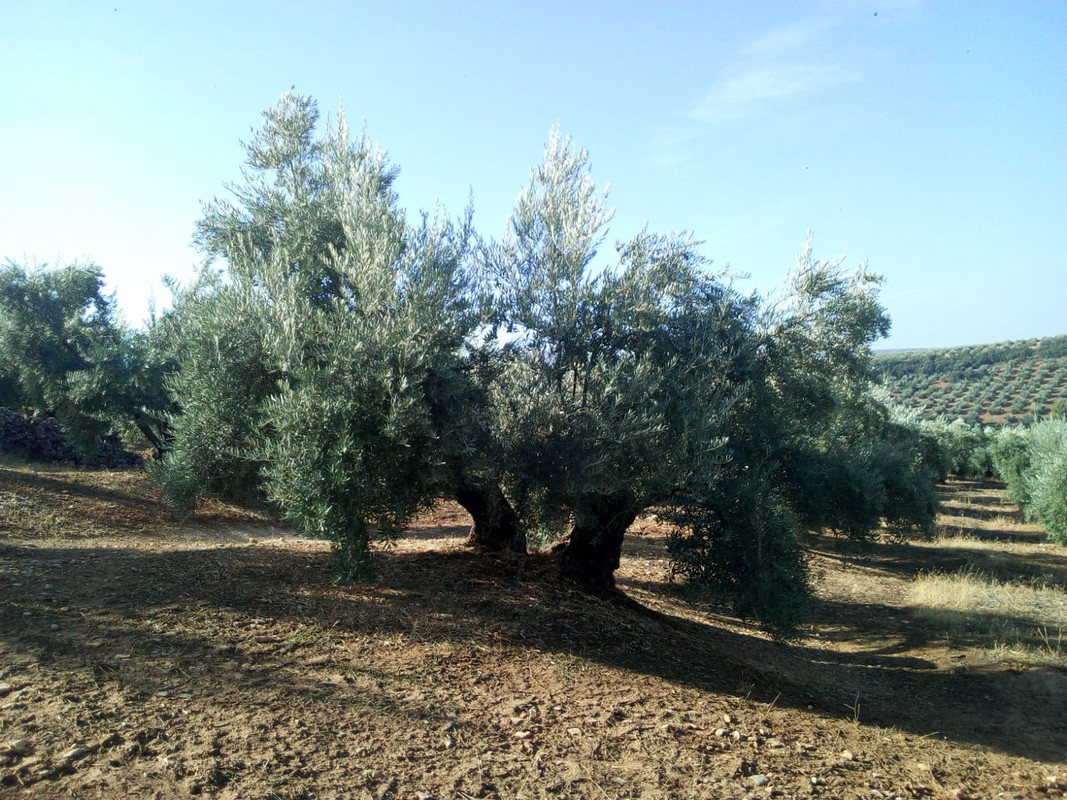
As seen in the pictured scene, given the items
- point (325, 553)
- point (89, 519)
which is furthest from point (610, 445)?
point (89, 519)

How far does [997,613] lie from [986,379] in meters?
61.8

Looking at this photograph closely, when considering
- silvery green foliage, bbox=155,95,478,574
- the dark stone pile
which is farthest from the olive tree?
the dark stone pile

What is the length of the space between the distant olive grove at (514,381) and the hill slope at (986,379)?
46377 mm

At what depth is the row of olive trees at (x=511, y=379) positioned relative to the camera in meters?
6.10

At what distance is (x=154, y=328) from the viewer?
57.3ft

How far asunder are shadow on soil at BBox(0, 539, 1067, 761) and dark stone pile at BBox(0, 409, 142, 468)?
12.2 m

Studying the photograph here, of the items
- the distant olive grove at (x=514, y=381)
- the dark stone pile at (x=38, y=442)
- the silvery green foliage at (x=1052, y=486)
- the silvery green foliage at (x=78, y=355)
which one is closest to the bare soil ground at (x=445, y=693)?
the distant olive grove at (x=514, y=381)

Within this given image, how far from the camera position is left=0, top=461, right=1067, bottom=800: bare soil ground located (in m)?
4.41

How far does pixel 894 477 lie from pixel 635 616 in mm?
4634

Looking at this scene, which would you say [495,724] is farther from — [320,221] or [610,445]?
[320,221]

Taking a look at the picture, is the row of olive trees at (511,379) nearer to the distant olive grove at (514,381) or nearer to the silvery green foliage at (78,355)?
the distant olive grove at (514,381)

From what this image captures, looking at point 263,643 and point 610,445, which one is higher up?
point 610,445

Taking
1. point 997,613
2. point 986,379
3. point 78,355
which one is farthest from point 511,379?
point 986,379

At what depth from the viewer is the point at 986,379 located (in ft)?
212
